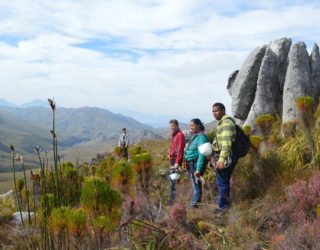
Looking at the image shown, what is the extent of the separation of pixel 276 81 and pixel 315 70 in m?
1.29

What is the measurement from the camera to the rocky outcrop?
1334cm

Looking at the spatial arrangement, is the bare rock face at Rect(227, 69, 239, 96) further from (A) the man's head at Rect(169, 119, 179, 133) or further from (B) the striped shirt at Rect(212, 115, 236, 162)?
(B) the striped shirt at Rect(212, 115, 236, 162)

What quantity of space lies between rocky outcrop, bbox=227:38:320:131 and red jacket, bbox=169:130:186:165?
194 inches

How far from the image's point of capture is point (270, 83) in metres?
14.5

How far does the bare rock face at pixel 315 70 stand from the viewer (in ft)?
44.8

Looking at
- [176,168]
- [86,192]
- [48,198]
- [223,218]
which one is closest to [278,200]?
[223,218]

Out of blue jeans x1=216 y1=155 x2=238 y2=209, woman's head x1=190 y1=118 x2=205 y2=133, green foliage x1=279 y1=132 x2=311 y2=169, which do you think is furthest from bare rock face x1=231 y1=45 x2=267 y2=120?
blue jeans x1=216 y1=155 x2=238 y2=209

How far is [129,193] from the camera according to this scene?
4082 mm

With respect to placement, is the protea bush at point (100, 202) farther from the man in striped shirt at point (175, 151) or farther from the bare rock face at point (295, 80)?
the bare rock face at point (295, 80)

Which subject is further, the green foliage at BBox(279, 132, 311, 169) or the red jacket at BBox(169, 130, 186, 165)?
the green foliage at BBox(279, 132, 311, 169)

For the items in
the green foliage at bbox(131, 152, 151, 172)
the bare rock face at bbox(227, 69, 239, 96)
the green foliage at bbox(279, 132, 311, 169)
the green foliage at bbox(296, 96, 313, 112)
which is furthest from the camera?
the bare rock face at bbox(227, 69, 239, 96)

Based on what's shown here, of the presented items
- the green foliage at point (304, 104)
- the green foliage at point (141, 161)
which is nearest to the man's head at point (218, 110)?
the green foliage at point (304, 104)

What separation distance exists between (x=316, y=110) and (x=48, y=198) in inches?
385

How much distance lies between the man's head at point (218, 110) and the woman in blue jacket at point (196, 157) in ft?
1.96
